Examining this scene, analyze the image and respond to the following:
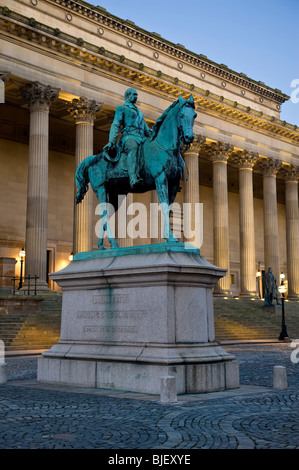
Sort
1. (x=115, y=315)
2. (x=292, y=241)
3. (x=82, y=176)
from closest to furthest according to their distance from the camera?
(x=115, y=315), (x=82, y=176), (x=292, y=241)

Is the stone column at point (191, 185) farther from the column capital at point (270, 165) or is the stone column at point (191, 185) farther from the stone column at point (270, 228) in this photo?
the column capital at point (270, 165)

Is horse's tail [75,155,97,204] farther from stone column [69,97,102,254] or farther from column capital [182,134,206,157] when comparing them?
column capital [182,134,206,157]

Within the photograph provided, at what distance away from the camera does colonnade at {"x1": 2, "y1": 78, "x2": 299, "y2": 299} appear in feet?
115

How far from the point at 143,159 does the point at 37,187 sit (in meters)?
22.5

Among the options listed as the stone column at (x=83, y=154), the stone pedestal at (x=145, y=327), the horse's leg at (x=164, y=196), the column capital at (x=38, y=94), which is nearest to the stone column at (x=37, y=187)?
the column capital at (x=38, y=94)

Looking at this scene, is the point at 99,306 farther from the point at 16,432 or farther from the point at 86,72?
the point at 86,72

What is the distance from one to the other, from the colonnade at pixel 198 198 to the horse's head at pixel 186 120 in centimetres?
2328

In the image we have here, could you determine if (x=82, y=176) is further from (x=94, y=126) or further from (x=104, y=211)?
(x=94, y=126)

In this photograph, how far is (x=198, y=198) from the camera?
46.1 meters

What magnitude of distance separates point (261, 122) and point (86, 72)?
19521mm

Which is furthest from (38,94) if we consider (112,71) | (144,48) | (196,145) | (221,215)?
(221,215)

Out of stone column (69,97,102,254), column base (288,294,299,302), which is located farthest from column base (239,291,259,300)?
stone column (69,97,102,254)

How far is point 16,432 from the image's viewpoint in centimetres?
808
